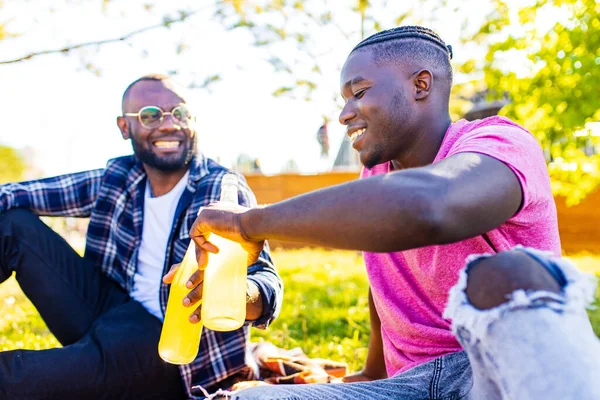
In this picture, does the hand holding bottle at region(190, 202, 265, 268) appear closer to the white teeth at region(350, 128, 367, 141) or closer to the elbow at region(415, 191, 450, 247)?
the elbow at region(415, 191, 450, 247)

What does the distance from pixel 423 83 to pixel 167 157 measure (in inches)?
67.8

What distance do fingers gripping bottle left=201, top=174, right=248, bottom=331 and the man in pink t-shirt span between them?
43 millimetres

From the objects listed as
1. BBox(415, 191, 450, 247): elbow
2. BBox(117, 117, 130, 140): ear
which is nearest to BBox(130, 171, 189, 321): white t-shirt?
BBox(117, 117, 130, 140): ear

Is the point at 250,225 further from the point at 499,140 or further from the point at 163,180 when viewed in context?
the point at 163,180

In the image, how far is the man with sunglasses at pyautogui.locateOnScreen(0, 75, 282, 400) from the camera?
2520mm

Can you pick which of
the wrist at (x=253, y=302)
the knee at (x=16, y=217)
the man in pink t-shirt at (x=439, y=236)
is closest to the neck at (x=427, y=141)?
the man in pink t-shirt at (x=439, y=236)

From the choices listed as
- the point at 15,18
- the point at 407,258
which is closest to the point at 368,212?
the point at 407,258

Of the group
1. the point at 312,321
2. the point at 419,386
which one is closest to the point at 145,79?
the point at 312,321

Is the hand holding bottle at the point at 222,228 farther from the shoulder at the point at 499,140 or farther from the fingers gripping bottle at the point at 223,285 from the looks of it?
the shoulder at the point at 499,140

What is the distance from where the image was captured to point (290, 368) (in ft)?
10.2

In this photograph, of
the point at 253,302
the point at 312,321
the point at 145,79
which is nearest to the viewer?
the point at 253,302

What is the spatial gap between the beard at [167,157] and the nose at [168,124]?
0.33 feet

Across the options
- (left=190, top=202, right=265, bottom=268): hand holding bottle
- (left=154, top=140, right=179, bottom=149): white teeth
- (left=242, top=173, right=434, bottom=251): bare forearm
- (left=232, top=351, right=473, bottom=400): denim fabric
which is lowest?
(left=232, top=351, right=473, bottom=400): denim fabric

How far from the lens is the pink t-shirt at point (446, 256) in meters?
1.53
